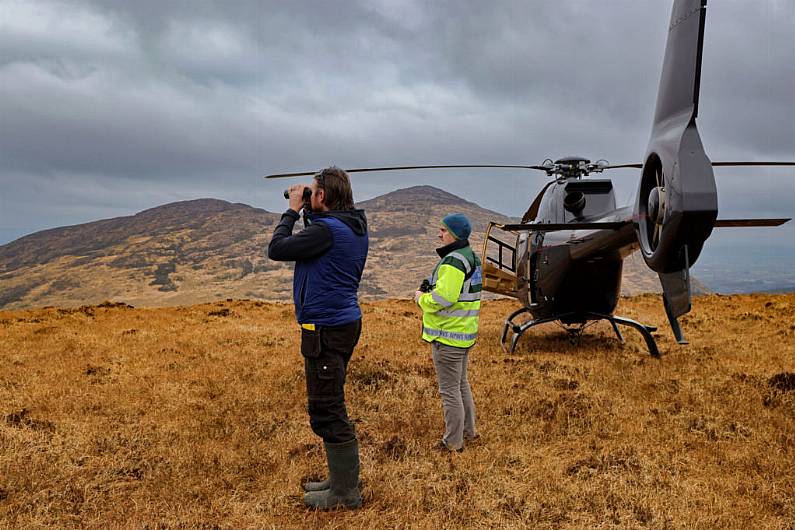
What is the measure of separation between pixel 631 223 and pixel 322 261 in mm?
4638

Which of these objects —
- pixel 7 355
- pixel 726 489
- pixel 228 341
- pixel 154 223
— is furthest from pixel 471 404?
pixel 154 223

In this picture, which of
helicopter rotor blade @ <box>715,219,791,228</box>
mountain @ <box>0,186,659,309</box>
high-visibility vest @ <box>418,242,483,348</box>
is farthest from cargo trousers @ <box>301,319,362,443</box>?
mountain @ <box>0,186,659,309</box>

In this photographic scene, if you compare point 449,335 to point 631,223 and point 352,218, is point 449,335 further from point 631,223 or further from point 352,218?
point 631,223

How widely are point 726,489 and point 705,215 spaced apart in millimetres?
2622

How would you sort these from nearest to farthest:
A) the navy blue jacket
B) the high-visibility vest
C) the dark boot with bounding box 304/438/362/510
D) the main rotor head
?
the navy blue jacket, the dark boot with bounding box 304/438/362/510, the high-visibility vest, the main rotor head

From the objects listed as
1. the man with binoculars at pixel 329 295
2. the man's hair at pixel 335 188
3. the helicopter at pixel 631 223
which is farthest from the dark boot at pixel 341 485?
the helicopter at pixel 631 223

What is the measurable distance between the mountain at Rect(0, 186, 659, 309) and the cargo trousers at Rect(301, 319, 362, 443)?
31364 mm

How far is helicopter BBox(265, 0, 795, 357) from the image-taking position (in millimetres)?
3797

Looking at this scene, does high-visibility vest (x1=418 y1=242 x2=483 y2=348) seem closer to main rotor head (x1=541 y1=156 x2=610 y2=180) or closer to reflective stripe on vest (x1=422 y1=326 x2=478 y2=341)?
reflective stripe on vest (x1=422 y1=326 x2=478 y2=341)

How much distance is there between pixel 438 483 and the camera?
4.53m

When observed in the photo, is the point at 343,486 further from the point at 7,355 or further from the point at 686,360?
the point at 7,355

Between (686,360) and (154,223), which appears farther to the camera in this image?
(154,223)

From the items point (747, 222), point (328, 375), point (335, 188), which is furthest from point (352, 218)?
point (747, 222)

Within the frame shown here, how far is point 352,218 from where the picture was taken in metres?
3.99
